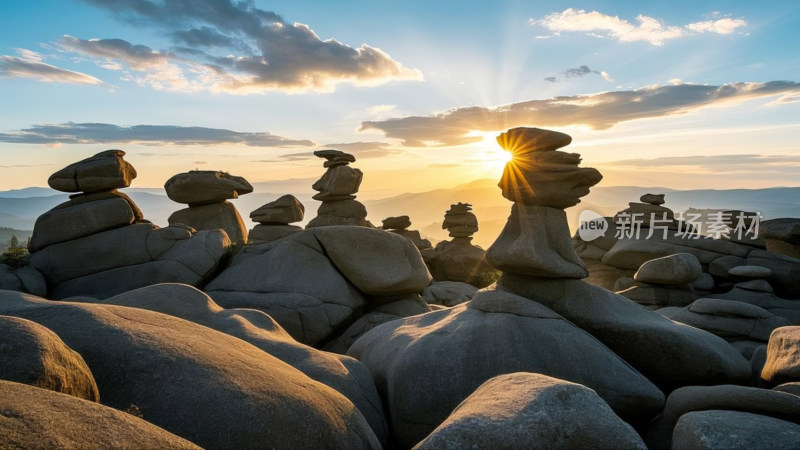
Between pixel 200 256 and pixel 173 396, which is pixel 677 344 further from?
pixel 200 256

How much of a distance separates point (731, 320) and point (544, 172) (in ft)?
34.4

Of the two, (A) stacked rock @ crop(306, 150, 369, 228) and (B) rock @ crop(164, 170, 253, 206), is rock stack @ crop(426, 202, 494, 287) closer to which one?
(A) stacked rock @ crop(306, 150, 369, 228)

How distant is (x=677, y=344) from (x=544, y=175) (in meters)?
4.90

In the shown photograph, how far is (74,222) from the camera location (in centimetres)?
1927

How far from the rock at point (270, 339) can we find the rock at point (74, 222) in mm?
10529

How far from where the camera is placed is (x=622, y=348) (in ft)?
→ 38.0

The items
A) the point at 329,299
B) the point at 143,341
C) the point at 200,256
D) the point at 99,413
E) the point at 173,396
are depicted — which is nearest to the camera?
the point at 99,413

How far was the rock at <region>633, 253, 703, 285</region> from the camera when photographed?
23469mm

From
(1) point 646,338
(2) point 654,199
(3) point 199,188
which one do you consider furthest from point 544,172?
(2) point 654,199

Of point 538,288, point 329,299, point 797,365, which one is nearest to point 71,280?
point 329,299

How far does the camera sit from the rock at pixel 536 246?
12.1m

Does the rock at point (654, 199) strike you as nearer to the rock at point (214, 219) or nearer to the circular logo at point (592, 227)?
the circular logo at point (592, 227)

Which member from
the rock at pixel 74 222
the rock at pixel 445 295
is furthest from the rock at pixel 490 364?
the rock at pixel 445 295

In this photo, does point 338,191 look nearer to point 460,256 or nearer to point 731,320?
point 460,256
